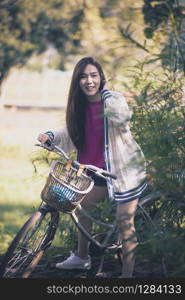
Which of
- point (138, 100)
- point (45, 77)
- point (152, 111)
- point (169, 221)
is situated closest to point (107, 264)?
point (169, 221)

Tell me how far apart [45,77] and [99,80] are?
4048 centimetres

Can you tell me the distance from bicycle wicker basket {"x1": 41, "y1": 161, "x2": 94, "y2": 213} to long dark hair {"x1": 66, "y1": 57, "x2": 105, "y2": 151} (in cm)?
32

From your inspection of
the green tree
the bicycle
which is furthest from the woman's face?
the green tree

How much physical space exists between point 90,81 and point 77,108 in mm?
228

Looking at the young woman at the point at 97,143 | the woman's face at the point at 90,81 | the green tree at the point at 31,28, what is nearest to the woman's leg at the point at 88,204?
the young woman at the point at 97,143

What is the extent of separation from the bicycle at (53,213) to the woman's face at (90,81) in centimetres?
51

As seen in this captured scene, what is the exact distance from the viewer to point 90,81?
16.3 ft

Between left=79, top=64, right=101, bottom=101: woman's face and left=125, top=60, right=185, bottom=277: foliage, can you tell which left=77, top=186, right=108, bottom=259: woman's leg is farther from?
left=79, top=64, right=101, bottom=101: woman's face

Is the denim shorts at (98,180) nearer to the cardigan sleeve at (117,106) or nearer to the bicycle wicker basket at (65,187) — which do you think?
the bicycle wicker basket at (65,187)

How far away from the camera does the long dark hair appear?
5035 mm

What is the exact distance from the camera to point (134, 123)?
17.6 ft

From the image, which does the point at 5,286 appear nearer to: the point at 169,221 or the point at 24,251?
the point at 24,251

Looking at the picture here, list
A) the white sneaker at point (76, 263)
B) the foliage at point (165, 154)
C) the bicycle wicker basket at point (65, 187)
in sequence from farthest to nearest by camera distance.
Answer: the white sneaker at point (76, 263), the bicycle wicker basket at point (65, 187), the foliage at point (165, 154)

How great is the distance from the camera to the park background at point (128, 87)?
430 cm
